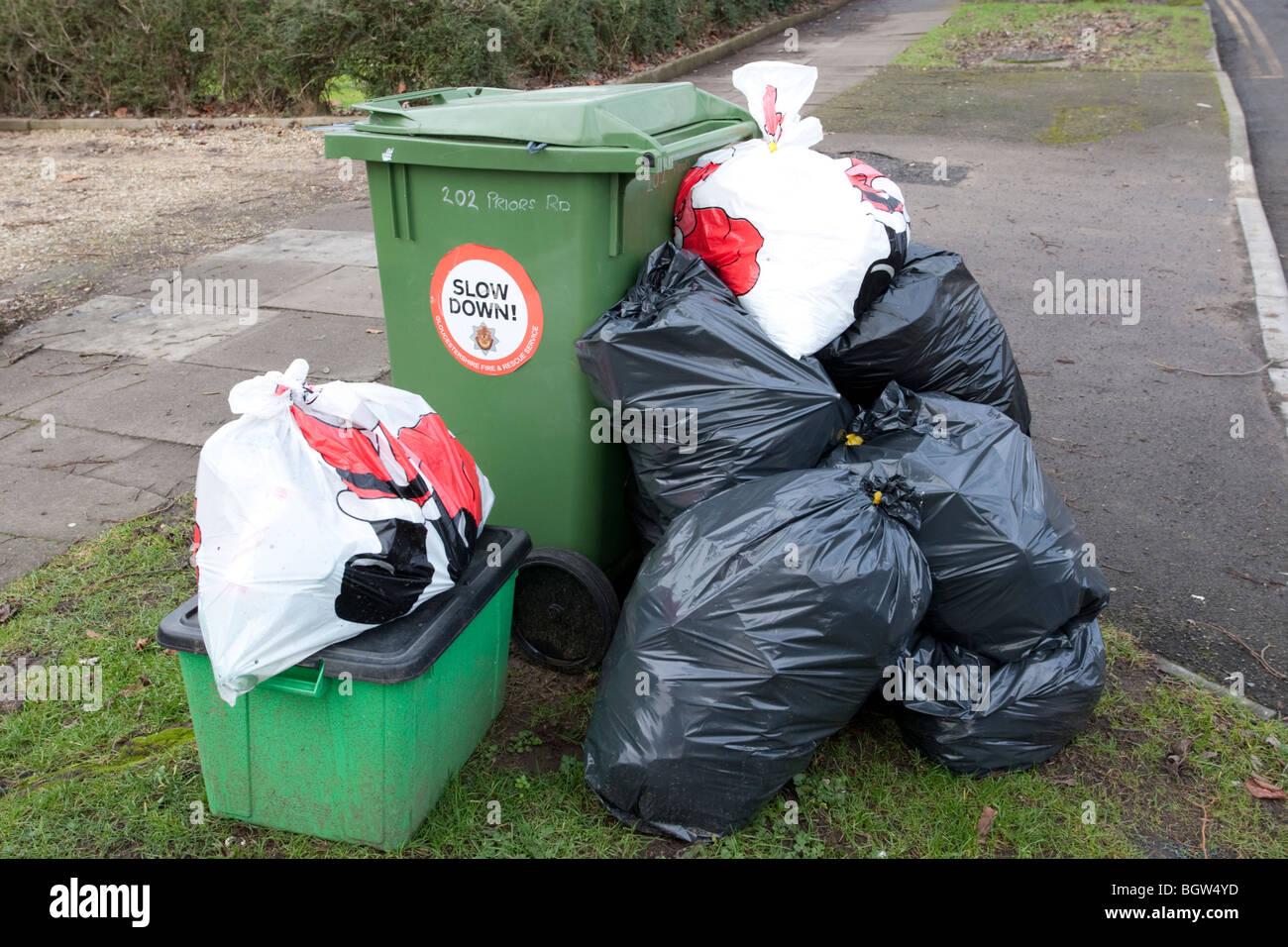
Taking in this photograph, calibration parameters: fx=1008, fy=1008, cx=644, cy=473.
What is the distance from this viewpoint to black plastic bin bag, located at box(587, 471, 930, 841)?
2107 mm

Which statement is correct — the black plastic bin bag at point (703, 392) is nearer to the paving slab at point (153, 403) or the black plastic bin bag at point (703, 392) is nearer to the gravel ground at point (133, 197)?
the paving slab at point (153, 403)

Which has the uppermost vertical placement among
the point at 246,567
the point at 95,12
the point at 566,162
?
the point at 95,12

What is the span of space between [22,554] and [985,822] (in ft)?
10.0

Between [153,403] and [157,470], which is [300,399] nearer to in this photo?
[157,470]

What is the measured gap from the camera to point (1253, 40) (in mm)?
15609

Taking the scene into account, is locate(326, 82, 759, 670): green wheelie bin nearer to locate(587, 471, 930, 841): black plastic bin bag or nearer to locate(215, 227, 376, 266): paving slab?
locate(587, 471, 930, 841): black plastic bin bag

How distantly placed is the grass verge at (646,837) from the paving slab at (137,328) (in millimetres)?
2607

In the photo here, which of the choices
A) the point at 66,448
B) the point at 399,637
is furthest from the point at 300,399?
the point at 66,448

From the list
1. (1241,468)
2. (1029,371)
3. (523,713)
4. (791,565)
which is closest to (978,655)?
(791,565)

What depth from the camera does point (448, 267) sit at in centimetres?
262

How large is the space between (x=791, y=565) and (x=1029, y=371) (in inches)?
127

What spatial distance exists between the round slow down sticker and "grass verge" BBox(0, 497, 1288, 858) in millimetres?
882

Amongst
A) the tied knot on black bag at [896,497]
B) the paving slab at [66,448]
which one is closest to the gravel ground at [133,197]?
the paving slab at [66,448]
